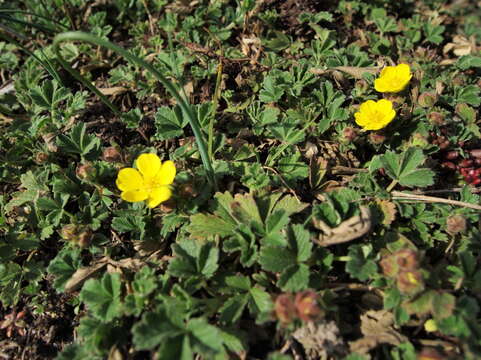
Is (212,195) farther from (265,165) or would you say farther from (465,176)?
(465,176)

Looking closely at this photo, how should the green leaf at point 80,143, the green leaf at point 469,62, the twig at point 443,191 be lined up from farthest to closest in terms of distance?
the green leaf at point 469,62, the green leaf at point 80,143, the twig at point 443,191

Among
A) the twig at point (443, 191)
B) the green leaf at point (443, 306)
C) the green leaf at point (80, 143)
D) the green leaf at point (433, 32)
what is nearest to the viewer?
the green leaf at point (443, 306)

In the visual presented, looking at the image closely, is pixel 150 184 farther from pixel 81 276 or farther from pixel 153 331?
pixel 153 331

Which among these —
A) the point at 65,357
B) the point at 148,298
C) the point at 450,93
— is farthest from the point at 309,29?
the point at 65,357

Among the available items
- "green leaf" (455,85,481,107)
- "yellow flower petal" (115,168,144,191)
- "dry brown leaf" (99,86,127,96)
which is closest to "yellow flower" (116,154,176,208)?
"yellow flower petal" (115,168,144,191)

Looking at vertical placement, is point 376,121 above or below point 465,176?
above

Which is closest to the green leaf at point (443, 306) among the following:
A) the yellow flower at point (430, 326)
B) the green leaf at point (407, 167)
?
the yellow flower at point (430, 326)

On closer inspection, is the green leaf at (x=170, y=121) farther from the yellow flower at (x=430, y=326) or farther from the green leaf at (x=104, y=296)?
the yellow flower at (x=430, y=326)

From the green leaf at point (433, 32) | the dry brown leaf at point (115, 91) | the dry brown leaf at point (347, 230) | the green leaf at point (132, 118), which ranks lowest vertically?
the dry brown leaf at point (347, 230)
